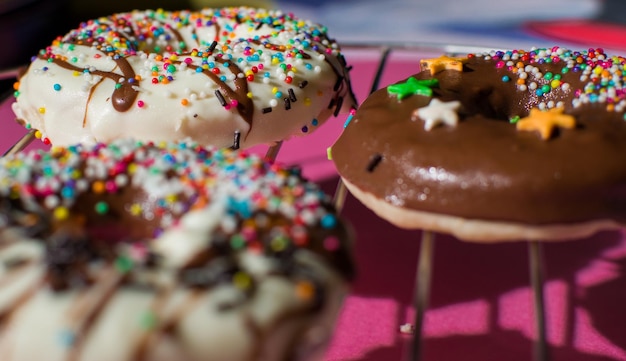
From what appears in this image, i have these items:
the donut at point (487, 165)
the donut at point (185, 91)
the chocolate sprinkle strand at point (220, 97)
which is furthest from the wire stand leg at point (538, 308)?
the chocolate sprinkle strand at point (220, 97)

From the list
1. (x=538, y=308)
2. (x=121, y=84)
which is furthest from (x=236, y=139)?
(x=538, y=308)

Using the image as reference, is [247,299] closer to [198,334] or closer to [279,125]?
[198,334]

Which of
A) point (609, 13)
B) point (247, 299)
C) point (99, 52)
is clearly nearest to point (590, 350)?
point (247, 299)

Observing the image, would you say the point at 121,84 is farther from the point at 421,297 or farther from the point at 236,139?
the point at 421,297

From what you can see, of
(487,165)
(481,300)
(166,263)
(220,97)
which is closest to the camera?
(166,263)

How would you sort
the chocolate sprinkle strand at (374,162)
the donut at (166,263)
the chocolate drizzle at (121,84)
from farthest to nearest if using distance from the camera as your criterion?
the chocolate drizzle at (121,84), the chocolate sprinkle strand at (374,162), the donut at (166,263)

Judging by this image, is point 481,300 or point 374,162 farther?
point 481,300

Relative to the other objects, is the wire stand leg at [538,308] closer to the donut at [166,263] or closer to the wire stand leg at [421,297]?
the wire stand leg at [421,297]
